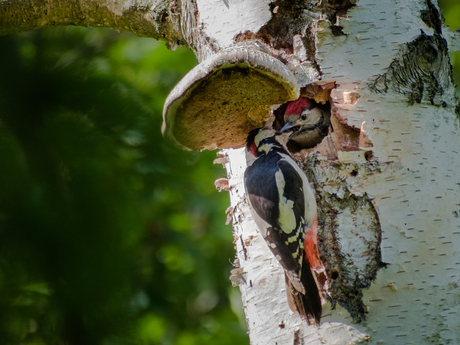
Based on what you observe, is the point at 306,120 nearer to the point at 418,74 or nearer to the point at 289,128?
the point at 289,128

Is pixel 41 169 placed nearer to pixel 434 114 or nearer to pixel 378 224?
pixel 378 224

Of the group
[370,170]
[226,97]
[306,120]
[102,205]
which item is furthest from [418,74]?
[102,205]

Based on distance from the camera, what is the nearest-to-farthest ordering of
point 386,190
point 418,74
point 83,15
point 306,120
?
point 386,190 < point 418,74 < point 306,120 < point 83,15

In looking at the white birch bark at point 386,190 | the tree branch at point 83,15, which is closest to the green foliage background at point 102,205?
the tree branch at point 83,15

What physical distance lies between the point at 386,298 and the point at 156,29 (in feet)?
5.03

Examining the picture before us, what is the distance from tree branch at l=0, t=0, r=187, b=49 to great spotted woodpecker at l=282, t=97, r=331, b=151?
0.62 m

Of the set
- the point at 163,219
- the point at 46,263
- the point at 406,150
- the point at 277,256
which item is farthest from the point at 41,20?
the point at 406,150

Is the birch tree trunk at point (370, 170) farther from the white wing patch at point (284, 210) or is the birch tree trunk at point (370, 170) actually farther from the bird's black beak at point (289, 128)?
the bird's black beak at point (289, 128)

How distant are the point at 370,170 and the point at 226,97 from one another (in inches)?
21.4

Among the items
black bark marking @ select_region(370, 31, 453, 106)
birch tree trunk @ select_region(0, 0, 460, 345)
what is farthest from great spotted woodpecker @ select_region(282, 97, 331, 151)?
black bark marking @ select_region(370, 31, 453, 106)

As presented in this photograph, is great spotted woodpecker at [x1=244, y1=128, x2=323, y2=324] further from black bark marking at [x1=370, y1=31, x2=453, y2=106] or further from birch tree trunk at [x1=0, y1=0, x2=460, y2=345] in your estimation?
black bark marking at [x1=370, y1=31, x2=453, y2=106]

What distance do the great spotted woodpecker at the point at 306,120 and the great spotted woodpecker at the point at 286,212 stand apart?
0.06m

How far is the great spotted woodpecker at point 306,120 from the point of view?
1.74 meters

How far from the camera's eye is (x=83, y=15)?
2102 millimetres
